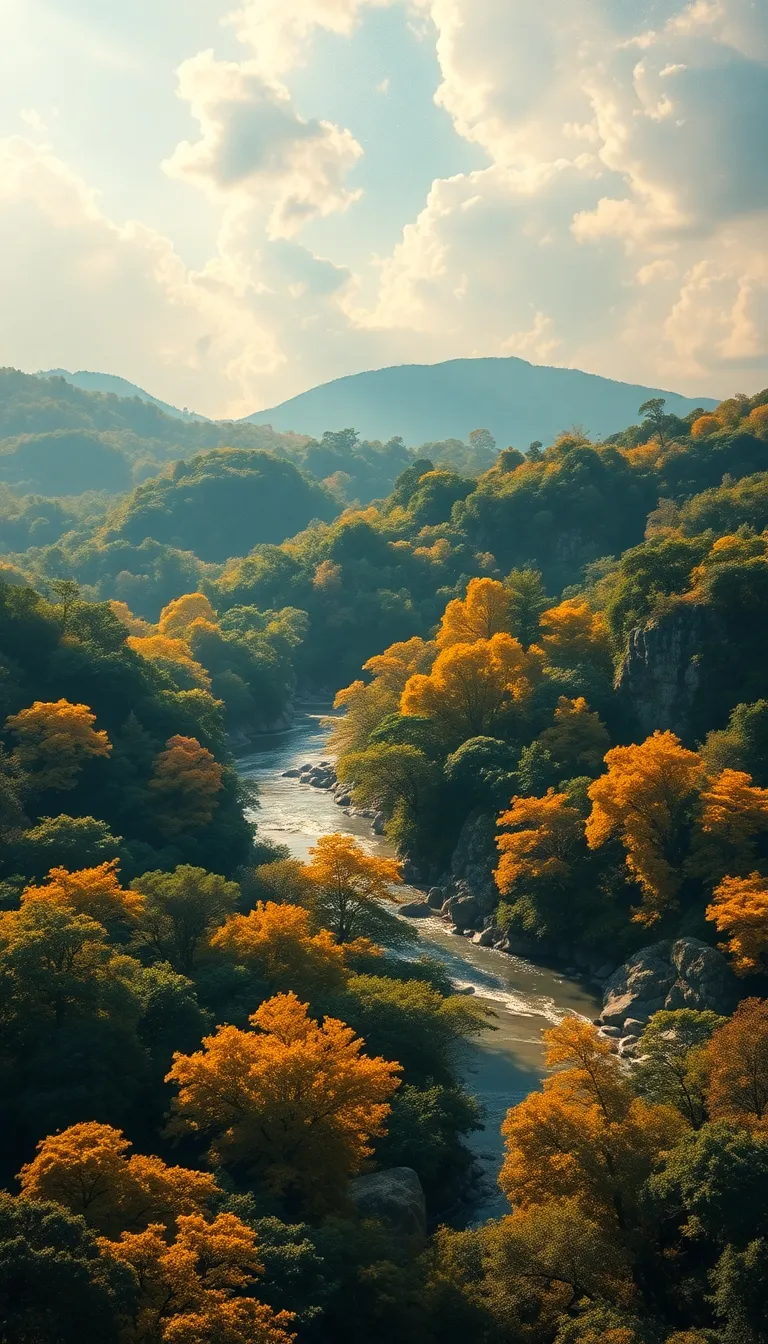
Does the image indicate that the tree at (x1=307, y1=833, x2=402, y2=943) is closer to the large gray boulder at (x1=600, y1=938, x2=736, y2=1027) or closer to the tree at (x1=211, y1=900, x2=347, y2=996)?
the tree at (x1=211, y1=900, x2=347, y2=996)

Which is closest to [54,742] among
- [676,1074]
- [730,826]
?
[730,826]

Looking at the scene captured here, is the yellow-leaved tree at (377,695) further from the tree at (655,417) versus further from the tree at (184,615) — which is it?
the tree at (655,417)

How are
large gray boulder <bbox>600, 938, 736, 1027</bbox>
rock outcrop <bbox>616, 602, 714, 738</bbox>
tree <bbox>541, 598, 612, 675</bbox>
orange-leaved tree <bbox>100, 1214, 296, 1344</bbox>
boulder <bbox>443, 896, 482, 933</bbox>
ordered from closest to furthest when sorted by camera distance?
orange-leaved tree <bbox>100, 1214, 296, 1344</bbox>
large gray boulder <bbox>600, 938, 736, 1027</bbox>
boulder <bbox>443, 896, 482, 933</bbox>
rock outcrop <bbox>616, 602, 714, 738</bbox>
tree <bbox>541, 598, 612, 675</bbox>

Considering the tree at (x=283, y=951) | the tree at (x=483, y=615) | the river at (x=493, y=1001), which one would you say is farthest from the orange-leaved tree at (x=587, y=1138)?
the tree at (x=483, y=615)

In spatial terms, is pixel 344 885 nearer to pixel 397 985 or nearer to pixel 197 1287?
pixel 397 985

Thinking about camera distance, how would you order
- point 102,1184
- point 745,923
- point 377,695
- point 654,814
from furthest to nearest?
point 377,695 → point 654,814 → point 745,923 → point 102,1184

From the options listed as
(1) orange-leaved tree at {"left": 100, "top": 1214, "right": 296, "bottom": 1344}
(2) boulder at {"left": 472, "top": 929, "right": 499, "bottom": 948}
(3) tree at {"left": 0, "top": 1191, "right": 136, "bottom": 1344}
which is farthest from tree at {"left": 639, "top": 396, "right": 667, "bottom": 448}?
(3) tree at {"left": 0, "top": 1191, "right": 136, "bottom": 1344}

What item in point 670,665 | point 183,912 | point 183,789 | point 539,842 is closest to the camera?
point 183,912
